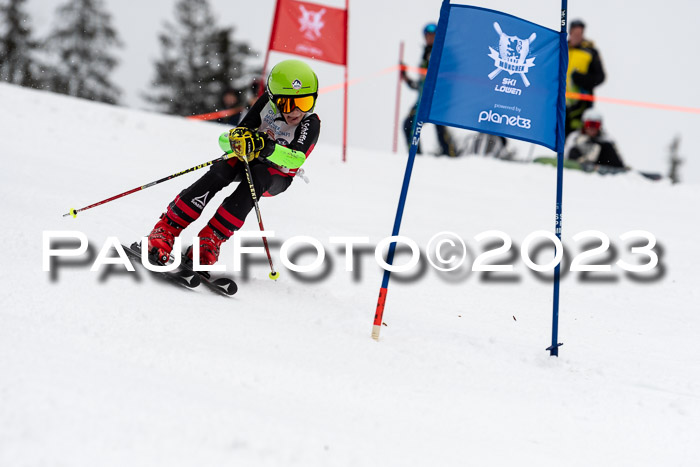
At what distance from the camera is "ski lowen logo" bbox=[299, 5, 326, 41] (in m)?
10.6

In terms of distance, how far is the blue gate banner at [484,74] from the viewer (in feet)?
13.1

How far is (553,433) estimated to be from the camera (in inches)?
122

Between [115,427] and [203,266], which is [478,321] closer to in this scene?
[203,266]

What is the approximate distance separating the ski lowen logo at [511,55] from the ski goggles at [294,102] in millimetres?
1268

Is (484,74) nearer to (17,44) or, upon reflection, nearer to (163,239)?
(163,239)

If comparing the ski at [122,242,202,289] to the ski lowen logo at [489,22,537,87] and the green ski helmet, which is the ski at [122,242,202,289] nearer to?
the green ski helmet

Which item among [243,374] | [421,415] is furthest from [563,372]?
[243,374]

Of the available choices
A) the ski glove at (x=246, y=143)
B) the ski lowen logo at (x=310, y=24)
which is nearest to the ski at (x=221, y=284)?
the ski glove at (x=246, y=143)

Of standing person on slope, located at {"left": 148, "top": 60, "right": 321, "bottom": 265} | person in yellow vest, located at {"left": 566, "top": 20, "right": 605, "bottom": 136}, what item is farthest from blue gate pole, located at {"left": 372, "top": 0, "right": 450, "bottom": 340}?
person in yellow vest, located at {"left": 566, "top": 20, "right": 605, "bottom": 136}

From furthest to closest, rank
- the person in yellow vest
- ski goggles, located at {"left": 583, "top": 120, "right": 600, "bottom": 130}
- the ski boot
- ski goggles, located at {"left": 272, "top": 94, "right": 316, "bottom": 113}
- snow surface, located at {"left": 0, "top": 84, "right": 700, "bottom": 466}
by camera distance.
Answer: ski goggles, located at {"left": 583, "top": 120, "right": 600, "bottom": 130}
the person in yellow vest
ski goggles, located at {"left": 272, "top": 94, "right": 316, "bottom": 113}
the ski boot
snow surface, located at {"left": 0, "top": 84, "right": 700, "bottom": 466}

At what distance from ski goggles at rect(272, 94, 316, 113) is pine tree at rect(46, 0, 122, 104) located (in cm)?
2998

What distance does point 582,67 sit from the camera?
1106 centimetres

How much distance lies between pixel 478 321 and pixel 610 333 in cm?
97

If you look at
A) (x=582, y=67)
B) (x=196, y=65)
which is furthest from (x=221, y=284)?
(x=196, y=65)
